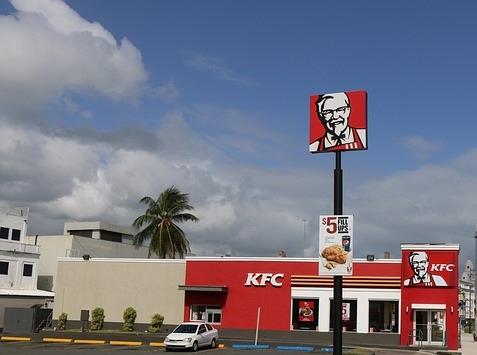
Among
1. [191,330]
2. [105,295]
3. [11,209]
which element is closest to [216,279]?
[105,295]

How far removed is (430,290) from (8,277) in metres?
42.8

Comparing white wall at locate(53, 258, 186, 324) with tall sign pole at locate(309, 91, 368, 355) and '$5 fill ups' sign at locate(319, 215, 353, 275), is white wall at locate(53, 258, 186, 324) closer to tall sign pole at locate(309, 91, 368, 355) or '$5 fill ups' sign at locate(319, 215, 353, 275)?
'$5 fill ups' sign at locate(319, 215, 353, 275)

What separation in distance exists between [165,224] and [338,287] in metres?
45.5

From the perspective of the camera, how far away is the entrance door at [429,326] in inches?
1704

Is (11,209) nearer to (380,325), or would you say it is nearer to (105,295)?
(105,295)

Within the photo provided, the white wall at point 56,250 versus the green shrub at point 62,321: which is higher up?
the white wall at point 56,250

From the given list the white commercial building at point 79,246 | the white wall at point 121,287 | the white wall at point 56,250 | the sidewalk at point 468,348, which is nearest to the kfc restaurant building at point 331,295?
the sidewalk at point 468,348

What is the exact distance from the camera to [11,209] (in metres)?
73.3

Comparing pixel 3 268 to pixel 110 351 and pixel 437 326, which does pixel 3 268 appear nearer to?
pixel 110 351

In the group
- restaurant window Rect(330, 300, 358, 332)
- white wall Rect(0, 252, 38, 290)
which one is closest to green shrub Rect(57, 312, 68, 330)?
white wall Rect(0, 252, 38, 290)

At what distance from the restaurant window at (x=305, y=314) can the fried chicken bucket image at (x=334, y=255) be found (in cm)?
2686

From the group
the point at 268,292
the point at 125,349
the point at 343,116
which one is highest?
the point at 343,116

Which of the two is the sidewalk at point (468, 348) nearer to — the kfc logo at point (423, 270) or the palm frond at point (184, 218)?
the kfc logo at point (423, 270)

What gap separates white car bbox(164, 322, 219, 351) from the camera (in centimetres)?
3519
